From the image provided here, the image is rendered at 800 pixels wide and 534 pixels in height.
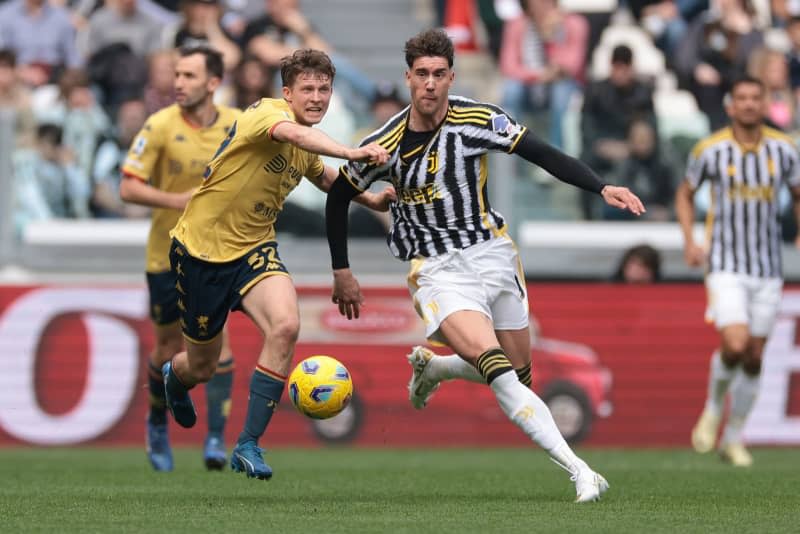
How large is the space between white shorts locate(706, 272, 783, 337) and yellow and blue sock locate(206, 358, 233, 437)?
12.2 feet

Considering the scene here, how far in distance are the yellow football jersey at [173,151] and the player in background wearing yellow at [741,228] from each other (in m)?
3.74

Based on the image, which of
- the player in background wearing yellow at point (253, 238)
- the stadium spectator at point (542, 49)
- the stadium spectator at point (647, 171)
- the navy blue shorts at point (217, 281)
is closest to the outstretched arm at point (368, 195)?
the player in background wearing yellow at point (253, 238)

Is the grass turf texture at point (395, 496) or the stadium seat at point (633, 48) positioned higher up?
the stadium seat at point (633, 48)

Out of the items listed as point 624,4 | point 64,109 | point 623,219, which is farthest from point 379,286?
point 624,4

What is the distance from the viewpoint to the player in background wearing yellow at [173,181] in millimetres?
9938

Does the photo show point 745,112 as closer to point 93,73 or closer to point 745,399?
point 745,399

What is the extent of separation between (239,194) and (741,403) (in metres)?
5.21

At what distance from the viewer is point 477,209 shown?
821 cm

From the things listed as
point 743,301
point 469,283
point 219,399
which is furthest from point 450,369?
point 743,301

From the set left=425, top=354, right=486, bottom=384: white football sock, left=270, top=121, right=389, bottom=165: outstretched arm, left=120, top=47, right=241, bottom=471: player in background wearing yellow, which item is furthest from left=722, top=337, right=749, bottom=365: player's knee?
left=270, top=121, right=389, bottom=165: outstretched arm

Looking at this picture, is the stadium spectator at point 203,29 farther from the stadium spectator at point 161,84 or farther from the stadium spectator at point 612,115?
the stadium spectator at point 612,115

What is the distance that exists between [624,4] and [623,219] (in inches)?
149

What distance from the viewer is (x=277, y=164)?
8227 millimetres

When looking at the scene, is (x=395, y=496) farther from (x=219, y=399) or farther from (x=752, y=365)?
(x=752, y=365)
